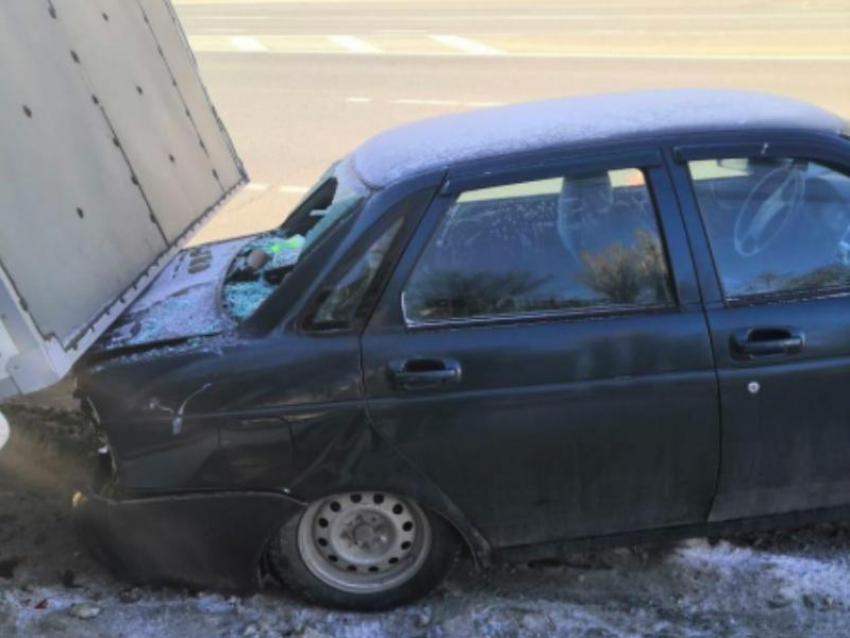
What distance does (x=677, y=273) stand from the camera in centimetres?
298

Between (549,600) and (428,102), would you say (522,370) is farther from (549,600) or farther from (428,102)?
(428,102)

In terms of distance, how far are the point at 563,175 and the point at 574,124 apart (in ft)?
1.14

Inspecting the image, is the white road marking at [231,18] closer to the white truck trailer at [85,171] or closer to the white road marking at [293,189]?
the white road marking at [293,189]

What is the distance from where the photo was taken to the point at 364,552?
10.6ft

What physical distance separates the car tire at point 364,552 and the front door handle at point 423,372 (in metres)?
0.42

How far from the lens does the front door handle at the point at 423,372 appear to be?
2.96 meters

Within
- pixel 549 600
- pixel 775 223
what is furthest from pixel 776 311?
pixel 549 600

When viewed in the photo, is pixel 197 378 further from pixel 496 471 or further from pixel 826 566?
pixel 826 566

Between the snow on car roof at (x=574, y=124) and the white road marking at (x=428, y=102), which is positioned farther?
the white road marking at (x=428, y=102)

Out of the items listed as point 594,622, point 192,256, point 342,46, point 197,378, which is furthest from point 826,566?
point 342,46

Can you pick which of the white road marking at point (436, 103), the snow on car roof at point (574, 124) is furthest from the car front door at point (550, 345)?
the white road marking at point (436, 103)

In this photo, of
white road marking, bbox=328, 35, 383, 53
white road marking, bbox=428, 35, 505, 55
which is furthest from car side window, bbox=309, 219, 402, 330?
white road marking, bbox=328, 35, 383, 53

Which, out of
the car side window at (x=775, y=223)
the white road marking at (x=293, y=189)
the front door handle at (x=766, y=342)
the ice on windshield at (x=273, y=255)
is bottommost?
the white road marking at (x=293, y=189)

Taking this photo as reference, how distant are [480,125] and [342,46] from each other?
46.9ft
